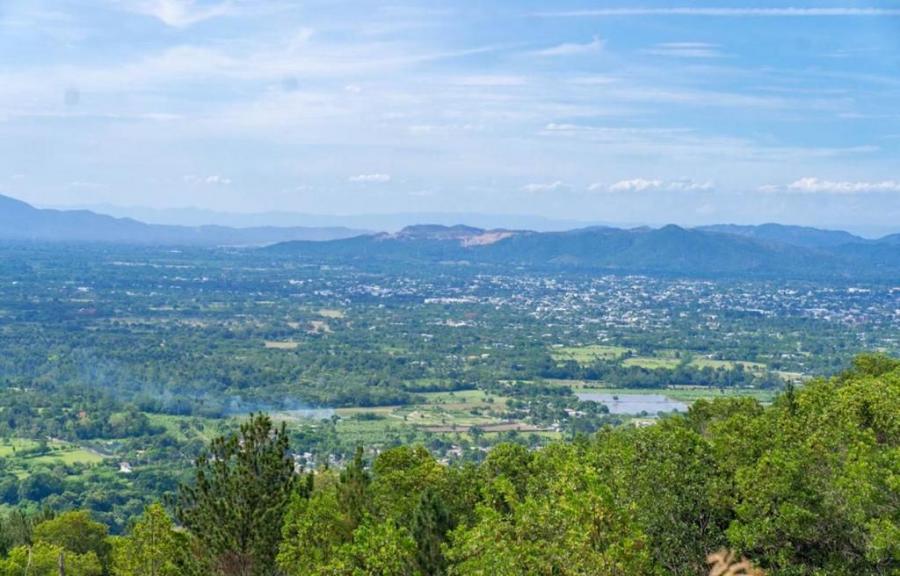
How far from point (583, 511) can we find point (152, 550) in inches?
395

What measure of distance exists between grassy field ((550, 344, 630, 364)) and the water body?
46.6 feet

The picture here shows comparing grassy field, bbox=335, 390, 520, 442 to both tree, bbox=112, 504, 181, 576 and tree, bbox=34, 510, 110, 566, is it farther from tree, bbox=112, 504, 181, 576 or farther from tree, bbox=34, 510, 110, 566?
tree, bbox=112, 504, 181, 576

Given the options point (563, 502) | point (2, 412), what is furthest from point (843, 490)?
point (2, 412)

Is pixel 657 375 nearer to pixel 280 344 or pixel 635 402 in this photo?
pixel 635 402

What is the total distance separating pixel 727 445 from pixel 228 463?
30.5ft

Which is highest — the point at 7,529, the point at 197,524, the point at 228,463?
the point at 228,463

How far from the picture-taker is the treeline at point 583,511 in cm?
1310

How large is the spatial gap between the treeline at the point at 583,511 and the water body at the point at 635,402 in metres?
46.0

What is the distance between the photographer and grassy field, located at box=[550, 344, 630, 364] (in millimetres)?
92000

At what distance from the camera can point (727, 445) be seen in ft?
58.4

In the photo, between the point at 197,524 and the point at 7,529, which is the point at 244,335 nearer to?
the point at 7,529

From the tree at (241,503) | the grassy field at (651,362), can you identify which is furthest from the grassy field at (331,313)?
the tree at (241,503)

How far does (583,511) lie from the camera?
1263cm

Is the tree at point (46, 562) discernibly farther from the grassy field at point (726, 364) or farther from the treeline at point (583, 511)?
the grassy field at point (726, 364)
